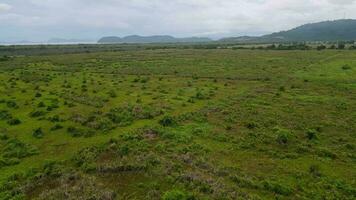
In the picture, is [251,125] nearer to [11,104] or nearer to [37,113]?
[37,113]

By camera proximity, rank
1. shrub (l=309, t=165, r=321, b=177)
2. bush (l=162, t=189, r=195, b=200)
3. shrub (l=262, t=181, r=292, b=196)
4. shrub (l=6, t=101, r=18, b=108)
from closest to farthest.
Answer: bush (l=162, t=189, r=195, b=200) → shrub (l=262, t=181, r=292, b=196) → shrub (l=309, t=165, r=321, b=177) → shrub (l=6, t=101, r=18, b=108)

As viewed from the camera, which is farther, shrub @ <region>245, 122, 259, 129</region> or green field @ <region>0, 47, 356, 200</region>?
shrub @ <region>245, 122, 259, 129</region>

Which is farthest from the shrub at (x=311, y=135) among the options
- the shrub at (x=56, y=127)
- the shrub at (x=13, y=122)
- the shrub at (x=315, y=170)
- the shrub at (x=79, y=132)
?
the shrub at (x=13, y=122)

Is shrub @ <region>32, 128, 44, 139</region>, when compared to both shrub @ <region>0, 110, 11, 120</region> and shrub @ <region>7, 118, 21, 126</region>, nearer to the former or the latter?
shrub @ <region>7, 118, 21, 126</region>

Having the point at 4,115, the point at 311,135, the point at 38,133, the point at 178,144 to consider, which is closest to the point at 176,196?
the point at 178,144

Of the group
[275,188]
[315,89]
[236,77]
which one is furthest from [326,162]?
[236,77]

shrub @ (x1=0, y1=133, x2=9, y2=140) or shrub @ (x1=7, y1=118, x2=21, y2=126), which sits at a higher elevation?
shrub @ (x1=7, y1=118, x2=21, y2=126)

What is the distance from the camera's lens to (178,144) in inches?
1009

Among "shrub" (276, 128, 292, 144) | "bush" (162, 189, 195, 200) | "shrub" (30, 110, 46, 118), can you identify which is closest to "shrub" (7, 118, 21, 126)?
"shrub" (30, 110, 46, 118)

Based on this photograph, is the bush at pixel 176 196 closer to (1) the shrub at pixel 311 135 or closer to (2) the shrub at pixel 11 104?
(1) the shrub at pixel 311 135

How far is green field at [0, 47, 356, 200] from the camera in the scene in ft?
62.2

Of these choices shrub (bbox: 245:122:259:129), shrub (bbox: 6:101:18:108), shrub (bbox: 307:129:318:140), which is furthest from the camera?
shrub (bbox: 6:101:18:108)

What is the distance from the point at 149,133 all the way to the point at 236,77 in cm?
3806

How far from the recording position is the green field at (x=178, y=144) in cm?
1897
